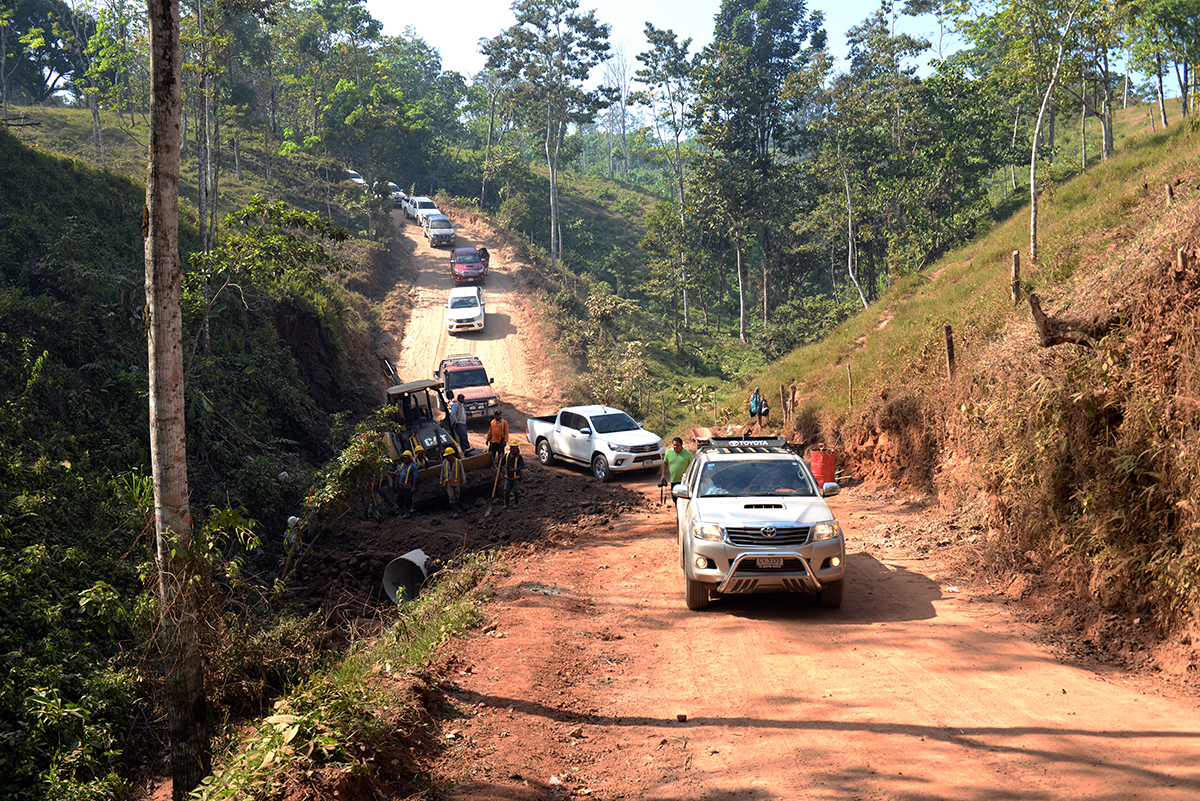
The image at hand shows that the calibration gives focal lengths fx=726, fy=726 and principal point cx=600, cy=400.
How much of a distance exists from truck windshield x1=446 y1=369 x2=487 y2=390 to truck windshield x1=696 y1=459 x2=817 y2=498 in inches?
637

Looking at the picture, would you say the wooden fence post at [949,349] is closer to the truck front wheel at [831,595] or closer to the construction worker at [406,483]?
the truck front wheel at [831,595]

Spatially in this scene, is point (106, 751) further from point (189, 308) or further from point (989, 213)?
point (989, 213)

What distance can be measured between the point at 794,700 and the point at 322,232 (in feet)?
37.2

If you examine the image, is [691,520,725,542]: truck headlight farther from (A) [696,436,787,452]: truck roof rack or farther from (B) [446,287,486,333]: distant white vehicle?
(B) [446,287,486,333]: distant white vehicle

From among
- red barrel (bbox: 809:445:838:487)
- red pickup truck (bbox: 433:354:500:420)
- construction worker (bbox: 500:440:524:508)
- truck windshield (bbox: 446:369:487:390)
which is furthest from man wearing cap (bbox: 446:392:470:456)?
red barrel (bbox: 809:445:838:487)

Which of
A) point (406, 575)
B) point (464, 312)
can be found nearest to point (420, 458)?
point (406, 575)

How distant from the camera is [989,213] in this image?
120ft

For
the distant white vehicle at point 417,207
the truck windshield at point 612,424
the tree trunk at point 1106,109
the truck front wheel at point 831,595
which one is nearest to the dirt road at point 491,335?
the distant white vehicle at point 417,207

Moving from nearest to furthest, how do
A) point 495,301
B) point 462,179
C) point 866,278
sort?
point 495,301 < point 866,278 < point 462,179

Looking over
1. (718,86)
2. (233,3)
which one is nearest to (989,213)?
(718,86)

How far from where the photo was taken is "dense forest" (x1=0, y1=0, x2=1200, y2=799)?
883 cm

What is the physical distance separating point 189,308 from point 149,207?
9.23 m

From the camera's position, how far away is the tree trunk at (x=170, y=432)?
5.86m

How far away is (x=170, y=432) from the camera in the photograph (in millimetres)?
6023
